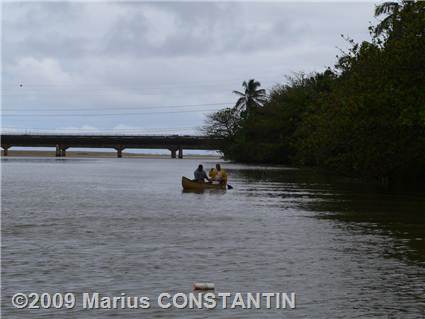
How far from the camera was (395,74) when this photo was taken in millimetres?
37781

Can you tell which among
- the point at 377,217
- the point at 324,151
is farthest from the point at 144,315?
the point at 324,151

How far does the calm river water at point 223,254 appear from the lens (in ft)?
39.2

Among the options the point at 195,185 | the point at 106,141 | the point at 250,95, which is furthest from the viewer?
the point at 106,141

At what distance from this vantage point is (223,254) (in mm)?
16469

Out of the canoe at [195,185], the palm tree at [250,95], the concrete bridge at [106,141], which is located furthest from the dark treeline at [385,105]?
the concrete bridge at [106,141]

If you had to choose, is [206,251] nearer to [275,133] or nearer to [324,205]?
[324,205]

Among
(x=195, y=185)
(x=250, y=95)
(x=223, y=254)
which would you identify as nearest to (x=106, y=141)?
(x=250, y=95)

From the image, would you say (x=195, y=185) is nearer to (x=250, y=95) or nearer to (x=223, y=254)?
(x=223, y=254)

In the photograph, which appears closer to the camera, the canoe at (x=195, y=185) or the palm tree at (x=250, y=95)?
the canoe at (x=195, y=185)

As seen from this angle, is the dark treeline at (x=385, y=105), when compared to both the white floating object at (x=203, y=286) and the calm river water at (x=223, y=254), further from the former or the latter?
the white floating object at (x=203, y=286)

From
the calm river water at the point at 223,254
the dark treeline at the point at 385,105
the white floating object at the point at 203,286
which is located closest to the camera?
the calm river water at the point at 223,254

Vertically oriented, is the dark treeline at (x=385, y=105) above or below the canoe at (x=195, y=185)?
above

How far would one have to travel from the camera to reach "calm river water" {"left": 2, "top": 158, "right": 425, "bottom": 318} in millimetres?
11961

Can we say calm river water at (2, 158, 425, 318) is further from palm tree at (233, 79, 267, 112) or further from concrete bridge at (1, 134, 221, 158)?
concrete bridge at (1, 134, 221, 158)
